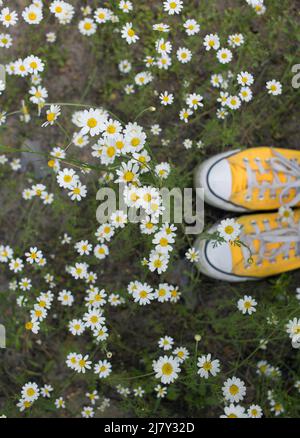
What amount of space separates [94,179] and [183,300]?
2.83 feet

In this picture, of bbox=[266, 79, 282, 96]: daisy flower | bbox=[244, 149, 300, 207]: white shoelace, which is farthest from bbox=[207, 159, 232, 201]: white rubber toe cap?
bbox=[266, 79, 282, 96]: daisy flower

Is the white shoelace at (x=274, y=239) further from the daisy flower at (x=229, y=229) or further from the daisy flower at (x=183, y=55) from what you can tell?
the daisy flower at (x=183, y=55)

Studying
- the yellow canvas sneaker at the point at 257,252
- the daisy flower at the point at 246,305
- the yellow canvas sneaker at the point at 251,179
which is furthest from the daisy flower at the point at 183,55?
the daisy flower at the point at 246,305

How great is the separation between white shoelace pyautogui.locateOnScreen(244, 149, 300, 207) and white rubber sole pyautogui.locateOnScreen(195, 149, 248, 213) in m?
0.11

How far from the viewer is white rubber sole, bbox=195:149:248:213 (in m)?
2.56

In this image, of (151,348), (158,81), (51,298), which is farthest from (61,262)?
(158,81)

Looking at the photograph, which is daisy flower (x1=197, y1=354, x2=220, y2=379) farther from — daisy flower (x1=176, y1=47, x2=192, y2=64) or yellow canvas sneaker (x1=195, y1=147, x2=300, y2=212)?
daisy flower (x1=176, y1=47, x2=192, y2=64)

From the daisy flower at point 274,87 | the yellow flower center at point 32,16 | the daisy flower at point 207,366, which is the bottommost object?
the daisy flower at point 207,366

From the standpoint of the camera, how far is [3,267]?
2688mm

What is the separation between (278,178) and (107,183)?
953 millimetres

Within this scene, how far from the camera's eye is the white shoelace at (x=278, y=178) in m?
2.57

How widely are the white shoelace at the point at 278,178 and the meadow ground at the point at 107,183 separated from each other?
0.23 metres

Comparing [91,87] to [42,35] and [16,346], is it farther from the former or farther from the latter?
[16,346]

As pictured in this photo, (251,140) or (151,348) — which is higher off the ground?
(251,140)
